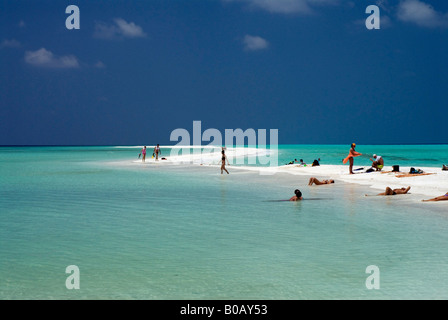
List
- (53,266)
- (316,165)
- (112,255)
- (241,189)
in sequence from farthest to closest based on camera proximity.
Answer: (316,165), (241,189), (112,255), (53,266)

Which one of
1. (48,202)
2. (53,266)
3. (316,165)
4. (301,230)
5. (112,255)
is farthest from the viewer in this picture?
(316,165)

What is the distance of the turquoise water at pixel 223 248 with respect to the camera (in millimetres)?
7188

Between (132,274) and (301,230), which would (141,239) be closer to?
(132,274)

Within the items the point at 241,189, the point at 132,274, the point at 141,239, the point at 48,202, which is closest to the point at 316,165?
the point at 241,189

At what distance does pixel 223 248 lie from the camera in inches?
388

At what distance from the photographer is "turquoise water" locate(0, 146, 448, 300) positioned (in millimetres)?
7188

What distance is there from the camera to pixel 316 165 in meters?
38.1

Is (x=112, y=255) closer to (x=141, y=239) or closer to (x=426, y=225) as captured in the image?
(x=141, y=239)

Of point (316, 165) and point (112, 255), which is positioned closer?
point (112, 255)

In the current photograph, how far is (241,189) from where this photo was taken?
22688 millimetres

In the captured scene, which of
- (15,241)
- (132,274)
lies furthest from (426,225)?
(15,241)
